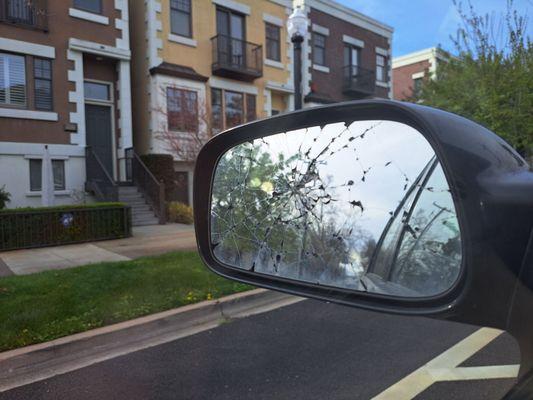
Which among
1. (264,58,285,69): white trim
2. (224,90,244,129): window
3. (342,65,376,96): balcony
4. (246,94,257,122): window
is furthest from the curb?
(342,65,376,96): balcony

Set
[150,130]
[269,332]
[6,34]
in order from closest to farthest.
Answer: [269,332] < [6,34] < [150,130]

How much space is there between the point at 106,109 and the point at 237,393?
1443 cm

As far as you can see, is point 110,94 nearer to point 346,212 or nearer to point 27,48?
point 27,48

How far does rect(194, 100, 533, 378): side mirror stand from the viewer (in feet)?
3.17

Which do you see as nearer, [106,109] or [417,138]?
[417,138]

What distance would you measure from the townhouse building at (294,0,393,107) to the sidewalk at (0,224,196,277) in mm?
11630

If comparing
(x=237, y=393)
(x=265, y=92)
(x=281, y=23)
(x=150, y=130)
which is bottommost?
(x=237, y=393)

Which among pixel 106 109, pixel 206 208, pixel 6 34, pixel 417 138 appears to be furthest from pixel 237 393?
pixel 106 109

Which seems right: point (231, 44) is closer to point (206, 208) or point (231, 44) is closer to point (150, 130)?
point (150, 130)

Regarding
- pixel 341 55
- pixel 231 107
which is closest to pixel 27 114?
pixel 231 107

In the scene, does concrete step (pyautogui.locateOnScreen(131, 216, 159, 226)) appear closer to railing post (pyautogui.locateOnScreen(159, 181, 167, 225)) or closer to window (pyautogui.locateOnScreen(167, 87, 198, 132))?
railing post (pyautogui.locateOnScreen(159, 181, 167, 225))

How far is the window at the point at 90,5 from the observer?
14438 mm

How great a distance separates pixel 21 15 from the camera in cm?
1334

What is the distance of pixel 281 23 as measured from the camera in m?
19.8
